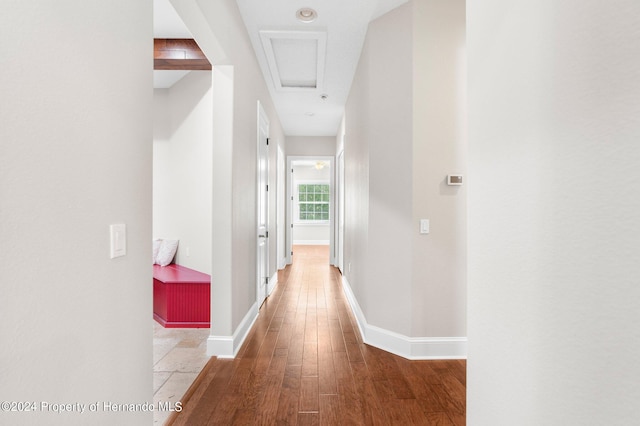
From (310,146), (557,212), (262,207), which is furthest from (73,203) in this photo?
(310,146)

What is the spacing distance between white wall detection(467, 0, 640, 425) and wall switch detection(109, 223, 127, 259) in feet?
4.18

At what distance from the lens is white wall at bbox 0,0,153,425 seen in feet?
2.29

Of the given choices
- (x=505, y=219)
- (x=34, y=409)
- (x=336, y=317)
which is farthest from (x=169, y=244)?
(x=505, y=219)

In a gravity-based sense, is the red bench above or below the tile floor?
above

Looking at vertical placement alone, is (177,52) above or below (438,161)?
above

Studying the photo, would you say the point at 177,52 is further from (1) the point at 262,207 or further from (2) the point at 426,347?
(2) the point at 426,347

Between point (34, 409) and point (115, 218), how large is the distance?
548 millimetres

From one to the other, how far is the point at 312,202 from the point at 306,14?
329 inches

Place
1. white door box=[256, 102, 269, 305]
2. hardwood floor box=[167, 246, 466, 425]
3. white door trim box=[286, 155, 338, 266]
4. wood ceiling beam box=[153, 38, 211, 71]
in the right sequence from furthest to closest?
white door trim box=[286, 155, 338, 266], white door box=[256, 102, 269, 305], wood ceiling beam box=[153, 38, 211, 71], hardwood floor box=[167, 246, 466, 425]

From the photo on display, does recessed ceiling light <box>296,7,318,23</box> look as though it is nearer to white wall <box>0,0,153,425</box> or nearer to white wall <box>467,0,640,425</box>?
white wall <box>0,0,153,425</box>

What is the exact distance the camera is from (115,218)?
1.05m

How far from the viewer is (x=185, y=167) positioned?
152 inches

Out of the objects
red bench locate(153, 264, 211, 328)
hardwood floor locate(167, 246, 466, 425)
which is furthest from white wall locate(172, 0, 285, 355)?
red bench locate(153, 264, 211, 328)

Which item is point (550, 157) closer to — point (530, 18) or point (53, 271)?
point (530, 18)
